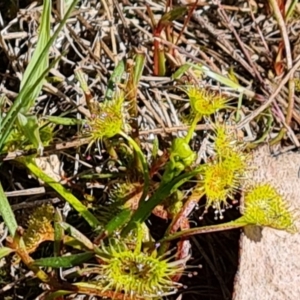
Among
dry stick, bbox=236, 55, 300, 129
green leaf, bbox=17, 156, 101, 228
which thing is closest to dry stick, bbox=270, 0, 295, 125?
dry stick, bbox=236, 55, 300, 129

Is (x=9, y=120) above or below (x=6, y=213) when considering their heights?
above

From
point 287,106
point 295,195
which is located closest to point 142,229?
point 295,195

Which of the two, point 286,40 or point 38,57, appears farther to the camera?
point 286,40

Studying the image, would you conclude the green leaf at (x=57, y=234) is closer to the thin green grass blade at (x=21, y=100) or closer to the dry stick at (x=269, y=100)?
the thin green grass blade at (x=21, y=100)

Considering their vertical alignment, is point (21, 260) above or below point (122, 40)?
below

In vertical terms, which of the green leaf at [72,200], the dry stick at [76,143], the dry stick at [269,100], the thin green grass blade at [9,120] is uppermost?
the thin green grass blade at [9,120]

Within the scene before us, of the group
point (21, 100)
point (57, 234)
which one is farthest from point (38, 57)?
point (57, 234)

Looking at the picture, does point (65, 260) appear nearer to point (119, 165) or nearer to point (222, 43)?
point (119, 165)

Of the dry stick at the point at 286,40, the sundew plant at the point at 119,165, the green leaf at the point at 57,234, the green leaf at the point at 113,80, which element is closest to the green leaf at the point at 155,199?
the sundew plant at the point at 119,165

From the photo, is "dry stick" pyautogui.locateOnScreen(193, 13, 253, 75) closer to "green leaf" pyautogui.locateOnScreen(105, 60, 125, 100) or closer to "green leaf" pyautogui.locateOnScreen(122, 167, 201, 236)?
"green leaf" pyautogui.locateOnScreen(105, 60, 125, 100)

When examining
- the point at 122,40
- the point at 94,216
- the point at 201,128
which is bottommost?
the point at 94,216

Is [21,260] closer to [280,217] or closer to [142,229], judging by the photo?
[142,229]
